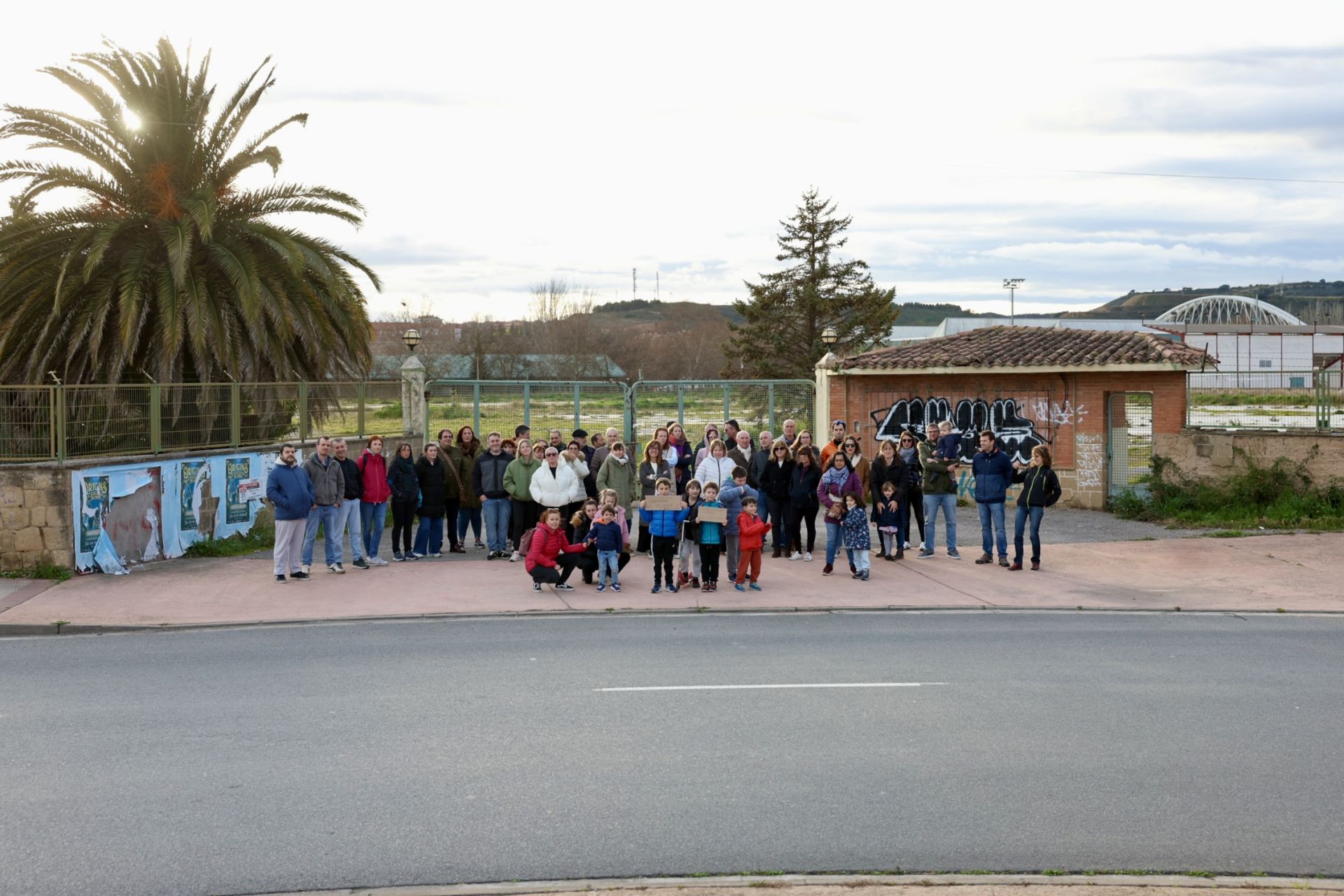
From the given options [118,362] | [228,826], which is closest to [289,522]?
[118,362]

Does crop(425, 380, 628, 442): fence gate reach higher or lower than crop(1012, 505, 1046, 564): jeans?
higher

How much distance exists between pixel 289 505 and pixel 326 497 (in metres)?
0.62

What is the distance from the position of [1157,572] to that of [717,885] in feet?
39.1

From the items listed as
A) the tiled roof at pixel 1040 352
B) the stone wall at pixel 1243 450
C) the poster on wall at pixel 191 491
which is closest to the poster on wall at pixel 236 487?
the poster on wall at pixel 191 491

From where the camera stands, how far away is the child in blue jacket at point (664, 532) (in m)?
14.5

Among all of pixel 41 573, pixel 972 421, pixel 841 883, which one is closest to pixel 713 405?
pixel 972 421

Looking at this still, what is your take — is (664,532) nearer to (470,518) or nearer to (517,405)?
(470,518)

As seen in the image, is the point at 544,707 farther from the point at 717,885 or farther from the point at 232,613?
the point at 232,613

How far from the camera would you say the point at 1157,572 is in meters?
16.1

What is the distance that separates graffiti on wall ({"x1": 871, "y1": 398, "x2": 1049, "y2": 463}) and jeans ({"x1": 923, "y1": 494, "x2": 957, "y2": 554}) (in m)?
5.90

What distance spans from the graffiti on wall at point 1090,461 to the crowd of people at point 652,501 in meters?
6.26

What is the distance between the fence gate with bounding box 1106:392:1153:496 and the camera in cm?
2250

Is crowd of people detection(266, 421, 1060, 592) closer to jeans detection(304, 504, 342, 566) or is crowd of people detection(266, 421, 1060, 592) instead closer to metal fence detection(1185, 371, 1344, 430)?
jeans detection(304, 504, 342, 566)

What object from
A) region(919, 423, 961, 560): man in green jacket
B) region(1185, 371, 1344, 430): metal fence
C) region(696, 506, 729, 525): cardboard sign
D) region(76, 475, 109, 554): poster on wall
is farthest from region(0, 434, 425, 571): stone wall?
region(1185, 371, 1344, 430): metal fence
